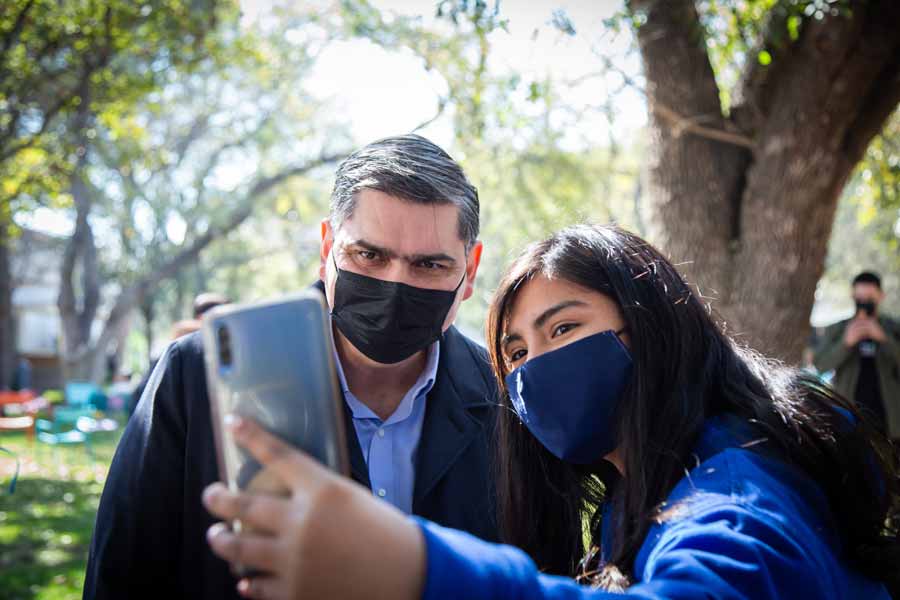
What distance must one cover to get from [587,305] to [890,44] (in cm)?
373

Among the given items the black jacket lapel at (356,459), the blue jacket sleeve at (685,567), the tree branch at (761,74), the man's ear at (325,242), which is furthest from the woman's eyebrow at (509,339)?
the tree branch at (761,74)

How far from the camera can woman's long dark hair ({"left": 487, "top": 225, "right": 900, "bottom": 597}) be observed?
1.41m

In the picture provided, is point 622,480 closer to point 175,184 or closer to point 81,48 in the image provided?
point 81,48

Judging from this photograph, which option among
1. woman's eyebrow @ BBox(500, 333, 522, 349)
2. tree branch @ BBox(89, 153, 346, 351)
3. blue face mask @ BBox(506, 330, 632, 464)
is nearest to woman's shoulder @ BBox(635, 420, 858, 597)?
blue face mask @ BBox(506, 330, 632, 464)

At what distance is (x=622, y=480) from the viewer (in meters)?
1.60

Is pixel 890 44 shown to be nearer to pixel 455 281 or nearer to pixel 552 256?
pixel 455 281

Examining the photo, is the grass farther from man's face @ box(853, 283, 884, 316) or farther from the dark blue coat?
man's face @ box(853, 283, 884, 316)

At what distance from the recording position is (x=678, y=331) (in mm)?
1624

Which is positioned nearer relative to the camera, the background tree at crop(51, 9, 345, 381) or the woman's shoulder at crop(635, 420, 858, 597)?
the woman's shoulder at crop(635, 420, 858, 597)

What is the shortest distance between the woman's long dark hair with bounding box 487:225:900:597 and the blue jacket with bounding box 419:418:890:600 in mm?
69

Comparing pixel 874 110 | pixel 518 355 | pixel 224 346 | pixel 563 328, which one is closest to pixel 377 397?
pixel 518 355

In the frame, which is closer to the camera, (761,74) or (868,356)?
(761,74)

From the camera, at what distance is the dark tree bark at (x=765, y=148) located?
4379 millimetres

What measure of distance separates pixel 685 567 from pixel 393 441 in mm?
1475
